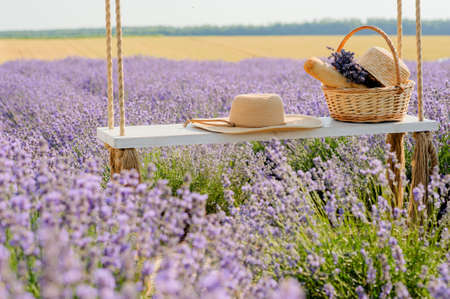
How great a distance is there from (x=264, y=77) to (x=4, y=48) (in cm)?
1400

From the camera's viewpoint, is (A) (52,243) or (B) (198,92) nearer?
(A) (52,243)

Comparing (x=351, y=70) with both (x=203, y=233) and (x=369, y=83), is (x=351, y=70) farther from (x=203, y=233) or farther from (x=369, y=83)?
(x=203, y=233)

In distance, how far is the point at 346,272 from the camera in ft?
6.01

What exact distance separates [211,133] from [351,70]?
80 cm

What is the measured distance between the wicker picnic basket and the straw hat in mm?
32

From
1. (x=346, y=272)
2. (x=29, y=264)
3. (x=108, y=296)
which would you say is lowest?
(x=346, y=272)

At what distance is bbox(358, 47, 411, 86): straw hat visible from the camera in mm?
2596

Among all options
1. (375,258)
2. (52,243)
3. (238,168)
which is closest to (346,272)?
(375,258)

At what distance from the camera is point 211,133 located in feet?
7.80

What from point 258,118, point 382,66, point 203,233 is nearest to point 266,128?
point 258,118

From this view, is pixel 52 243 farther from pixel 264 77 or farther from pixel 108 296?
pixel 264 77

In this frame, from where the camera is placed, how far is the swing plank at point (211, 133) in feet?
7.47

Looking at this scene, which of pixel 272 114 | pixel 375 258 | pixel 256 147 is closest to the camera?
pixel 375 258

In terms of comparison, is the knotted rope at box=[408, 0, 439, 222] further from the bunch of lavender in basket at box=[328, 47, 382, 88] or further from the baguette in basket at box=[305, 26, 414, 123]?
the bunch of lavender in basket at box=[328, 47, 382, 88]
